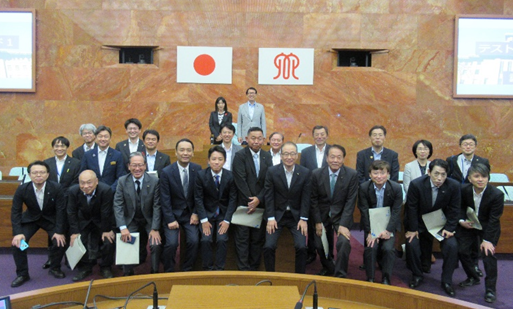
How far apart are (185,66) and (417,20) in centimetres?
432

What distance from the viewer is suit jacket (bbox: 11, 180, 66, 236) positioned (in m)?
3.88

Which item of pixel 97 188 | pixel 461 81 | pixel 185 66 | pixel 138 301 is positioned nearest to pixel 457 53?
pixel 461 81

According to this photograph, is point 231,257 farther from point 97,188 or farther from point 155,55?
point 155,55

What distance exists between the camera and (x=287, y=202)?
12.8 ft

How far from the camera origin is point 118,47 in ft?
25.9

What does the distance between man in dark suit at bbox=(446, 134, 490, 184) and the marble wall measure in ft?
10.7

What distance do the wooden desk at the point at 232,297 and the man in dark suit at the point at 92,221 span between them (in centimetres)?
201

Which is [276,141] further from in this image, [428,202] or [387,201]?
[428,202]

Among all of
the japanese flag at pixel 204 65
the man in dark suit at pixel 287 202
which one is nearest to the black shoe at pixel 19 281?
the man in dark suit at pixel 287 202

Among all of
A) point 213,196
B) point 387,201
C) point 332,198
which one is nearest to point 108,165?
point 213,196

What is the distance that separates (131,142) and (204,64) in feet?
10.9

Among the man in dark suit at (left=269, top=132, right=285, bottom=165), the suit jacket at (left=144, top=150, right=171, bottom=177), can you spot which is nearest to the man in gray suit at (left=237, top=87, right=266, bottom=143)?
the man in dark suit at (left=269, top=132, right=285, bottom=165)

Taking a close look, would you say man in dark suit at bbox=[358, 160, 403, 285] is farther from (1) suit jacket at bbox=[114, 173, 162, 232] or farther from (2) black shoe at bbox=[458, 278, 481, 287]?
(1) suit jacket at bbox=[114, 173, 162, 232]

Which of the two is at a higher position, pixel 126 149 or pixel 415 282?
pixel 126 149
